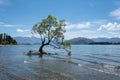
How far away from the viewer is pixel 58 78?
24203 millimetres

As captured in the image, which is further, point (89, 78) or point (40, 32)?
point (40, 32)

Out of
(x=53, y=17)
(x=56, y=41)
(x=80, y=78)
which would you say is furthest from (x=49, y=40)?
(x=80, y=78)

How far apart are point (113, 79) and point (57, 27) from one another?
42583 millimetres

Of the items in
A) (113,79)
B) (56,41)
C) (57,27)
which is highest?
(57,27)

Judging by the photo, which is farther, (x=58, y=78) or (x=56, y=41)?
(x=56, y=41)

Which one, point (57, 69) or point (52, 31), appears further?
point (52, 31)

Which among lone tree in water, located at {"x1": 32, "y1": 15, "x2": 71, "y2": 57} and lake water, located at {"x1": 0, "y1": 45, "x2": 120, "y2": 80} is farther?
lone tree in water, located at {"x1": 32, "y1": 15, "x2": 71, "y2": 57}

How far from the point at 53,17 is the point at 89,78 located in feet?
141

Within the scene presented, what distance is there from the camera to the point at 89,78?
24.6 meters

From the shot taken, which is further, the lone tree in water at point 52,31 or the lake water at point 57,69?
the lone tree in water at point 52,31

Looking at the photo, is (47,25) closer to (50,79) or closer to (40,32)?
(40,32)

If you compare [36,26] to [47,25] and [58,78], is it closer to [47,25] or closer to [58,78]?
[47,25]

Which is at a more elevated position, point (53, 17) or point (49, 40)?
point (53, 17)

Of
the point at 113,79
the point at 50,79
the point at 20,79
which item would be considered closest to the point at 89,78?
the point at 113,79
